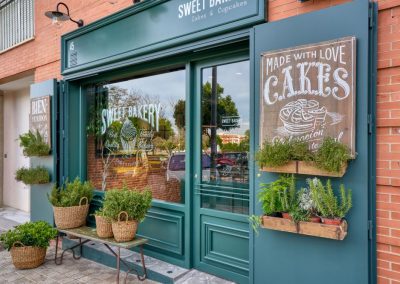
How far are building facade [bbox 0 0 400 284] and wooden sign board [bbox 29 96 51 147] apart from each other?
0.15m

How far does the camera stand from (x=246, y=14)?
2988mm

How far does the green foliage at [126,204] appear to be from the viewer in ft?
11.1

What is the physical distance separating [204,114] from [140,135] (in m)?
1.19

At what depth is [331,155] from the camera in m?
2.25

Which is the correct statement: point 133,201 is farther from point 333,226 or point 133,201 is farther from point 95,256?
point 333,226

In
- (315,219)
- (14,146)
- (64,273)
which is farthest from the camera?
(14,146)

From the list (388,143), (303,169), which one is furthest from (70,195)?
(388,143)

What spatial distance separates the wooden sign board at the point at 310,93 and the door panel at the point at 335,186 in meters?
0.07

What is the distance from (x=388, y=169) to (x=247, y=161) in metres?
1.41

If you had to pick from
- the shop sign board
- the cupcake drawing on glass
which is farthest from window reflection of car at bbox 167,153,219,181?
the shop sign board

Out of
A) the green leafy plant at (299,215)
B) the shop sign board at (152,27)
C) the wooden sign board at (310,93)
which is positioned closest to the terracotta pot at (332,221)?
the green leafy plant at (299,215)

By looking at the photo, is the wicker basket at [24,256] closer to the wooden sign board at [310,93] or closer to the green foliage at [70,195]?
the green foliage at [70,195]

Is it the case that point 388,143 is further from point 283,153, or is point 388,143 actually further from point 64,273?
point 64,273

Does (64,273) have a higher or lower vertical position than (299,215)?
lower
